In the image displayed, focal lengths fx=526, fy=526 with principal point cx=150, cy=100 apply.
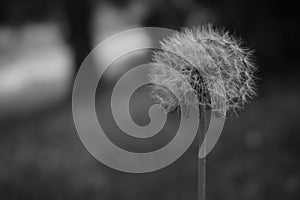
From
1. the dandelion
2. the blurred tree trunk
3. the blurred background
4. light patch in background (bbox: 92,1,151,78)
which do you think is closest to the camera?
the dandelion

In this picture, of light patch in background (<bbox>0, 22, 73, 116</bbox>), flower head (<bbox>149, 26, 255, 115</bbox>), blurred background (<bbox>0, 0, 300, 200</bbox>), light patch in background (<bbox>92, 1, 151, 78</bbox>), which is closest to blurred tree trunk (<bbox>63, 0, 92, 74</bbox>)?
blurred background (<bbox>0, 0, 300, 200</bbox>)

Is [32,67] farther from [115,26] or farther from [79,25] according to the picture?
[79,25]

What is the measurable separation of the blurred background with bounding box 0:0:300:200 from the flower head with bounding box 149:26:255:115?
3.92 meters

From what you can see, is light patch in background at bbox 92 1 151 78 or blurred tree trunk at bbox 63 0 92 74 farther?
light patch in background at bbox 92 1 151 78

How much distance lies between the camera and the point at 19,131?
888cm

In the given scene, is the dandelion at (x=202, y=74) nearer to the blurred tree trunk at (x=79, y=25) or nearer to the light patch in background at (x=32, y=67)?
the blurred tree trunk at (x=79, y=25)

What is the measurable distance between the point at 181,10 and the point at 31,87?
4.99 meters

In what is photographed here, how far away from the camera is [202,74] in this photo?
1.47 m

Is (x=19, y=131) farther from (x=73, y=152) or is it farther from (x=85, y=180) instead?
(x=85, y=180)

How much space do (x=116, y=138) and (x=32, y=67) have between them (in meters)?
7.55

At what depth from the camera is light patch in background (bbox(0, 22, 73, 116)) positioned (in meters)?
11.5

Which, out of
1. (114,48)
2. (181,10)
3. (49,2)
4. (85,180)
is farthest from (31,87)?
(85,180)

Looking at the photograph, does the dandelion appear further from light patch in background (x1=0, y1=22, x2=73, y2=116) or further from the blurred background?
light patch in background (x1=0, y1=22, x2=73, y2=116)

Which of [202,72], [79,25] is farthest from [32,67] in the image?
[202,72]
